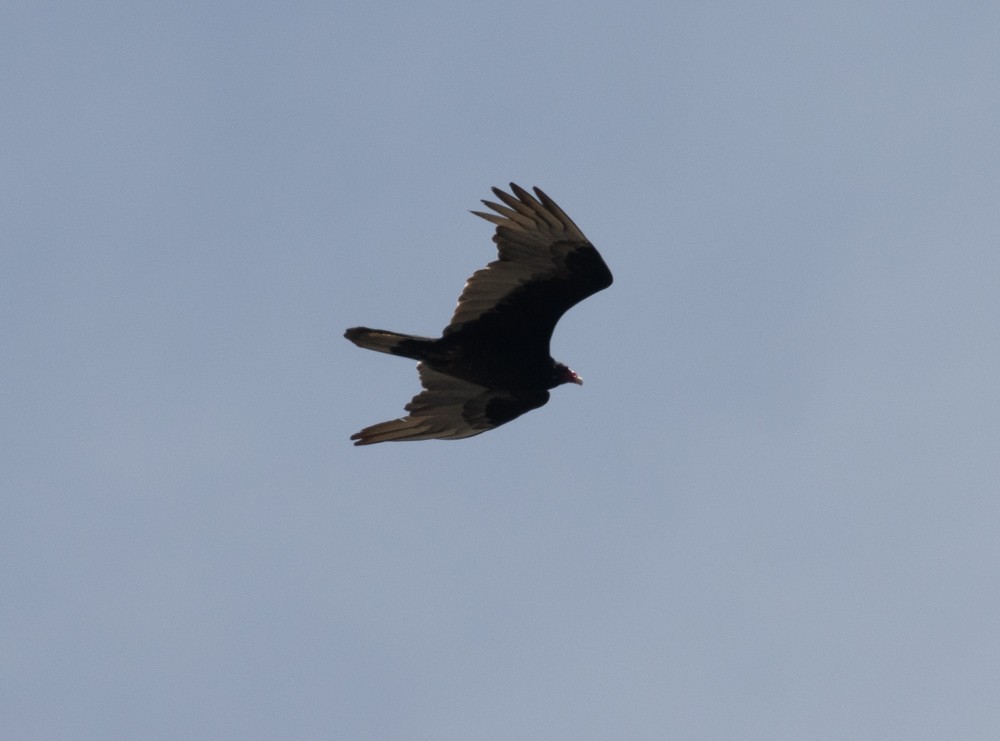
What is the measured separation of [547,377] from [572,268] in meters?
1.26

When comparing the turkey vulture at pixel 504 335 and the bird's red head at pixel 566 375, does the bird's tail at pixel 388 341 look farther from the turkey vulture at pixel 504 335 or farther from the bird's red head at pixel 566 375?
the bird's red head at pixel 566 375

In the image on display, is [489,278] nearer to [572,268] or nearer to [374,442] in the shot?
[572,268]

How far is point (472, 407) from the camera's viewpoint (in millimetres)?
17844

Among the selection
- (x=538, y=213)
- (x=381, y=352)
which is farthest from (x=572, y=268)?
(x=381, y=352)

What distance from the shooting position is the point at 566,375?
57.5 feet

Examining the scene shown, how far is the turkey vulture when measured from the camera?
16391mm

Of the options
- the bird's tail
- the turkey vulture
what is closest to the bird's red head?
the turkey vulture

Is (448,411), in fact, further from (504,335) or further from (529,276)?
(529,276)

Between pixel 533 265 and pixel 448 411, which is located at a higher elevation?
pixel 533 265

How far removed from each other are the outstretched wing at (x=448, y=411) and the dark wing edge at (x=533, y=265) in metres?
0.89

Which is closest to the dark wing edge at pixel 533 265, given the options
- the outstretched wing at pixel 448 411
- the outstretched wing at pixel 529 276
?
the outstretched wing at pixel 529 276

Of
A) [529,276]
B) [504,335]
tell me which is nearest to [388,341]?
[504,335]

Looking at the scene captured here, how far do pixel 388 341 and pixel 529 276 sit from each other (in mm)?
1410

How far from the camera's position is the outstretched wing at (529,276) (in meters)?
16.3
